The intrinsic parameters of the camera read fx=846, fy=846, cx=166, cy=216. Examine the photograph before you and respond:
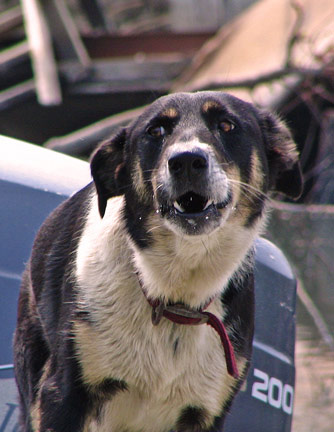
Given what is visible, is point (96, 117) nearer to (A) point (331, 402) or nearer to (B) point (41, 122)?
(B) point (41, 122)

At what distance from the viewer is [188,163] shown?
92.2 inches

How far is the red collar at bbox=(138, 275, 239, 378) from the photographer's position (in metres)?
2.48

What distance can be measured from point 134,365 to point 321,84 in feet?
12.5

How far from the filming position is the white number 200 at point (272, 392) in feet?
9.50

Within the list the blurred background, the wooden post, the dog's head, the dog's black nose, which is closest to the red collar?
the dog's head

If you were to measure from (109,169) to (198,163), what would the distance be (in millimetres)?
449

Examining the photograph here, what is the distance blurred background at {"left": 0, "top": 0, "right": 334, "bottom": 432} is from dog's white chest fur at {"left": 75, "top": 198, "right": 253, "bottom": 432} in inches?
78.7

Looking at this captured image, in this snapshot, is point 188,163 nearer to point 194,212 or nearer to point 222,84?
point 194,212

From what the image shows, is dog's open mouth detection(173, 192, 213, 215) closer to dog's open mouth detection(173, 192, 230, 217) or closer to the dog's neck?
dog's open mouth detection(173, 192, 230, 217)

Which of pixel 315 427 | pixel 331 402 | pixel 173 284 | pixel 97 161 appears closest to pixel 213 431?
pixel 173 284

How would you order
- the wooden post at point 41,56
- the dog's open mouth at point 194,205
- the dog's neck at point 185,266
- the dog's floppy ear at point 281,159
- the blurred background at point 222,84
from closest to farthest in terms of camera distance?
the dog's open mouth at point 194,205, the dog's neck at point 185,266, the dog's floppy ear at point 281,159, the blurred background at point 222,84, the wooden post at point 41,56

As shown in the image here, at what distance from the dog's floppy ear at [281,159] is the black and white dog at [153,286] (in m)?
0.07

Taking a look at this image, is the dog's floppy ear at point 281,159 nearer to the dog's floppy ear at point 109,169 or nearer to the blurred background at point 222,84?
the dog's floppy ear at point 109,169

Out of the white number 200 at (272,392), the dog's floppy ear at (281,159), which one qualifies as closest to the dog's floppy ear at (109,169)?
the dog's floppy ear at (281,159)
